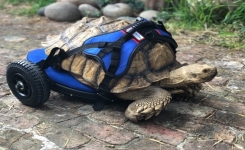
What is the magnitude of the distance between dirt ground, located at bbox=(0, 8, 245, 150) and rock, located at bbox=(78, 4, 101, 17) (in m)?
3.41

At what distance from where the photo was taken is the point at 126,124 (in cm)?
280

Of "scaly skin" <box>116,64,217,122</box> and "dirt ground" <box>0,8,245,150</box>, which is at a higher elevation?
"scaly skin" <box>116,64,217,122</box>

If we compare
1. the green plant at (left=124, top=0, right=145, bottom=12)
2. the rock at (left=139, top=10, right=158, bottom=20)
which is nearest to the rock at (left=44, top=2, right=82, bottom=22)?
the green plant at (left=124, top=0, right=145, bottom=12)

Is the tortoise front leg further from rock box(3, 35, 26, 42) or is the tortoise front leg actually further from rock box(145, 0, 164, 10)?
rock box(145, 0, 164, 10)

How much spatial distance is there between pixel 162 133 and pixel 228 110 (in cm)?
69

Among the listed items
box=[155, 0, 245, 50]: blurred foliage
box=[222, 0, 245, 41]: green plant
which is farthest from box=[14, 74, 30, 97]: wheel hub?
box=[222, 0, 245, 41]: green plant

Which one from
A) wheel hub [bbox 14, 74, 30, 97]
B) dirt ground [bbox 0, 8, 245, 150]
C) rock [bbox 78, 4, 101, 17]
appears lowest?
rock [bbox 78, 4, 101, 17]

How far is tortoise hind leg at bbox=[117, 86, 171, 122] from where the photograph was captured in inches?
107

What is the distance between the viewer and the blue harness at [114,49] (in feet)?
9.16

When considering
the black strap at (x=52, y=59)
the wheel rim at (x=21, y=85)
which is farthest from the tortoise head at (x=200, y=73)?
the wheel rim at (x=21, y=85)

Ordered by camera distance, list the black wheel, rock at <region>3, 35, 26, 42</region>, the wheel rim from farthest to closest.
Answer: rock at <region>3, 35, 26, 42</region>
the wheel rim
the black wheel

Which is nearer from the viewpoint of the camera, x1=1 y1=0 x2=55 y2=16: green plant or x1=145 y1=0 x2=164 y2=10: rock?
x1=145 y1=0 x2=164 y2=10: rock

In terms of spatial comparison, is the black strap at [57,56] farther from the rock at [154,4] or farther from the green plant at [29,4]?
the green plant at [29,4]

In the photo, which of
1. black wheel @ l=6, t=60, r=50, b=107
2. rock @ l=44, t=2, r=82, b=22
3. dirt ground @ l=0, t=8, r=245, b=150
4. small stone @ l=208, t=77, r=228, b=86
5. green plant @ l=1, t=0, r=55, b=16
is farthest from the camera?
green plant @ l=1, t=0, r=55, b=16
